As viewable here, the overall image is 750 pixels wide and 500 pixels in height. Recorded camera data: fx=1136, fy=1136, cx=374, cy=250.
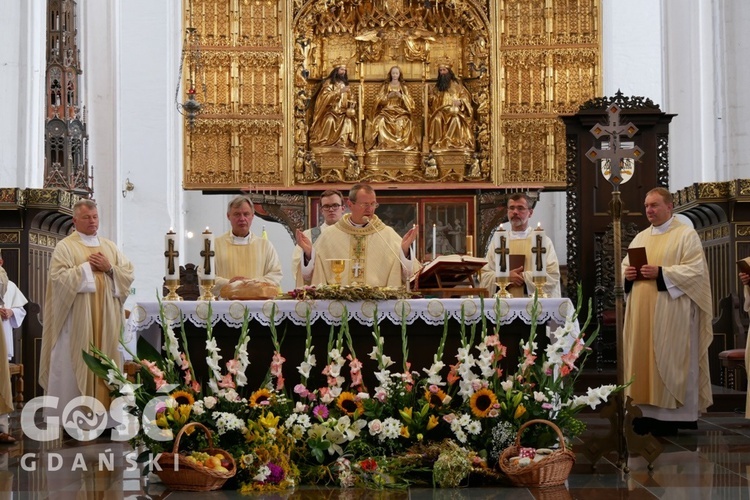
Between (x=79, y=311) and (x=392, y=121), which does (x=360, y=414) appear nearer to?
(x=79, y=311)

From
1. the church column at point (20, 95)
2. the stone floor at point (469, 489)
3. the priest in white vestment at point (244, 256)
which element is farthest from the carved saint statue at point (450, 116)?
the stone floor at point (469, 489)

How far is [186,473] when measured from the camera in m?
6.80

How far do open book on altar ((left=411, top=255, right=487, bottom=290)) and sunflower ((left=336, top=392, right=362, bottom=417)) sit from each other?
1664 mm

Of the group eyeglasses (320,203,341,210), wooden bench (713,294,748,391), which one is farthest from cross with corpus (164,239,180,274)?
wooden bench (713,294,748,391)

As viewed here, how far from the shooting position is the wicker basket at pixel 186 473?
6.76 meters

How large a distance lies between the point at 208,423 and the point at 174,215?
43.8 ft

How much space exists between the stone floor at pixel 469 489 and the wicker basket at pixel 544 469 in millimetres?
82

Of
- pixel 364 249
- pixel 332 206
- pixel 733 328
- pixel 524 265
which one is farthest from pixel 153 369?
pixel 733 328

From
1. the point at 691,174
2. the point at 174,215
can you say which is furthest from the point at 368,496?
the point at 174,215

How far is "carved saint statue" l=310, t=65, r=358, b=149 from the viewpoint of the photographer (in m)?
18.4

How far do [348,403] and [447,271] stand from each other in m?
1.81

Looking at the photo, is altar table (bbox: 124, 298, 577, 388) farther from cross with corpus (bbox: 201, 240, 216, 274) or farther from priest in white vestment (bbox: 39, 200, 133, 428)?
priest in white vestment (bbox: 39, 200, 133, 428)

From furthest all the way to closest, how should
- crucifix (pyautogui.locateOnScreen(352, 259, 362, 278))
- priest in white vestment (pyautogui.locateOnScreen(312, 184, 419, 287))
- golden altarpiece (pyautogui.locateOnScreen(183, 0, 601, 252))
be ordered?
golden altarpiece (pyautogui.locateOnScreen(183, 0, 601, 252)) → priest in white vestment (pyautogui.locateOnScreen(312, 184, 419, 287)) → crucifix (pyautogui.locateOnScreen(352, 259, 362, 278))

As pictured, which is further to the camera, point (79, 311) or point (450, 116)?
point (450, 116)
